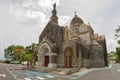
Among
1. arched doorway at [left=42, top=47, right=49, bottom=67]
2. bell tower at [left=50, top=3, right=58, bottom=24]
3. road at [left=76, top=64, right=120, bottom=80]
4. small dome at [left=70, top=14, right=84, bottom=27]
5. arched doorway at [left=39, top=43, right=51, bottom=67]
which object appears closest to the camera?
road at [left=76, top=64, right=120, bottom=80]

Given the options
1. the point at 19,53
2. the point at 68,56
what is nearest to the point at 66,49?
the point at 68,56

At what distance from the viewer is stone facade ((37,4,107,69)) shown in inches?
1454

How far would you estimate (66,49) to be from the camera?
38.8 meters

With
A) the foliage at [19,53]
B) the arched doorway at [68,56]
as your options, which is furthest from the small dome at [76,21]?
the foliage at [19,53]

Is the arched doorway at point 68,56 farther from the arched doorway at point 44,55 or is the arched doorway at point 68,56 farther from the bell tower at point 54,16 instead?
the bell tower at point 54,16

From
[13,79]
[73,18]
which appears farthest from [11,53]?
[13,79]

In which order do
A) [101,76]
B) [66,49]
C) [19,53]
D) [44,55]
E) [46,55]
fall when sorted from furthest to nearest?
[19,53]
[44,55]
[46,55]
[66,49]
[101,76]

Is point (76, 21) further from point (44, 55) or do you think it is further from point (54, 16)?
point (44, 55)

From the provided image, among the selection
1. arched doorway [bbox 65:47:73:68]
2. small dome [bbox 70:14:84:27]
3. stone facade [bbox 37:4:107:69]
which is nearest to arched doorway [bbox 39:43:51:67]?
stone facade [bbox 37:4:107:69]

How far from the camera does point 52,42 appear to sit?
4006 cm

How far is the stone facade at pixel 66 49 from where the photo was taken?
36.9 m

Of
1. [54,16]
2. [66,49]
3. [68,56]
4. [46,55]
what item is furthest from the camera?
[54,16]

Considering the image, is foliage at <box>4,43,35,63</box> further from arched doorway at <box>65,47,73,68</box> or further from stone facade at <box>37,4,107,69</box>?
arched doorway at <box>65,47,73,68</box>

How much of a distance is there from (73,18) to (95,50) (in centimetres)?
1291
